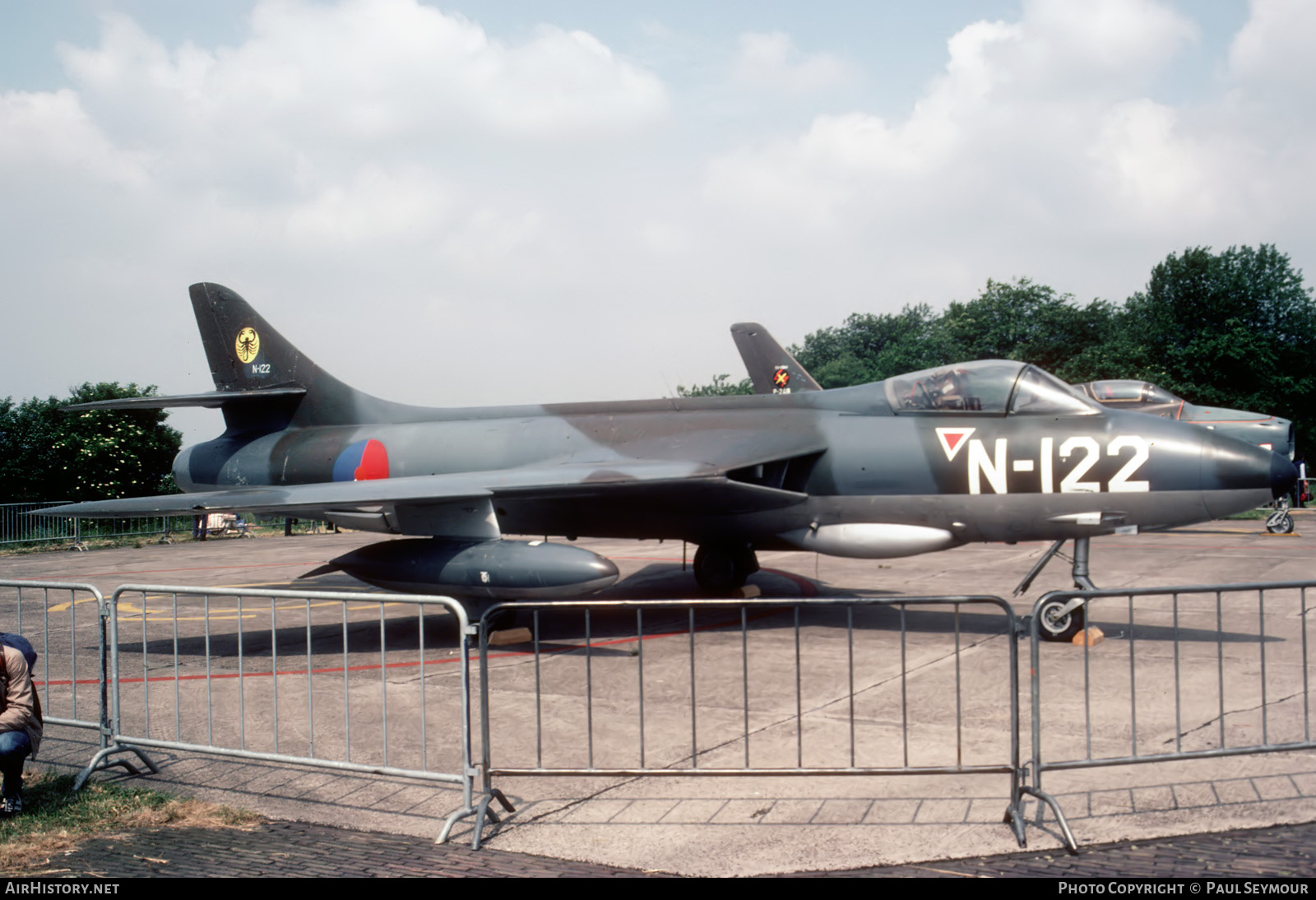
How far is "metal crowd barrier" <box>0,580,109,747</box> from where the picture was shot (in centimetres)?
600

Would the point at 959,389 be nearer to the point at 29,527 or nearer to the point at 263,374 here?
the point at 263,374

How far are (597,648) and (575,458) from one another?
2725mm

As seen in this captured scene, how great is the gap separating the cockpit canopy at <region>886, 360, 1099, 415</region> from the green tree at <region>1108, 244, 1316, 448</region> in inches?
1607

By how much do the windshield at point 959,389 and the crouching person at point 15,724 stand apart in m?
7.88

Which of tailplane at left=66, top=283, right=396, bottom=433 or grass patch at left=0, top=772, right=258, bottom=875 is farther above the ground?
tailplane at left=66, top=283, right=396, bottom=433

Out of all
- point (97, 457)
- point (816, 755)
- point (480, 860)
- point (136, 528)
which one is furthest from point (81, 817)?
point (97, 457)

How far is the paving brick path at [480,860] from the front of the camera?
3.97m

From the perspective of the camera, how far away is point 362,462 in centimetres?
1211

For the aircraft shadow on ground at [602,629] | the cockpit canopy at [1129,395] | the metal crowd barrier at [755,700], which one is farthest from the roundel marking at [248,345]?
the cockpit canopy at [1129,395]

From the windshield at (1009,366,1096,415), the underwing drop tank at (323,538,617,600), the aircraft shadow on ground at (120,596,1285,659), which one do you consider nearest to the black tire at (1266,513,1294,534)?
the aircraft shadow on ground at (120,596,1285,659)

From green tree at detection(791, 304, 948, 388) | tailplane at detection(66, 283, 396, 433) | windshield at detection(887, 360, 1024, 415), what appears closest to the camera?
windshield at detection(887, 360, 1024, 415)

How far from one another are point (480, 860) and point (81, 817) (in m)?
2.28

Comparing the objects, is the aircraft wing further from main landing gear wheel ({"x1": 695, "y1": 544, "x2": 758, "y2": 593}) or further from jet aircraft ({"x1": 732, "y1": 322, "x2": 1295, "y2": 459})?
jet aircraft ({"x1": 732, "y1": 322, "x2": 1295, "y2": 459})

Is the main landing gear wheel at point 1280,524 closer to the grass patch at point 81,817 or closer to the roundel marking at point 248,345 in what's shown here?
the roundel marking at point 248,345
